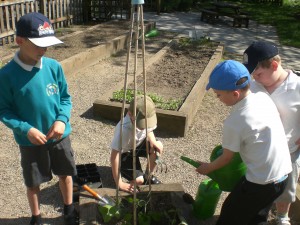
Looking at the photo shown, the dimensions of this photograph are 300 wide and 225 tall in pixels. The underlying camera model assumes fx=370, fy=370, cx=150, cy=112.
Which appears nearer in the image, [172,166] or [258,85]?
[258,85]

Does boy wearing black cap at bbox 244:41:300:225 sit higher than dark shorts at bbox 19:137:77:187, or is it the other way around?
boy wearing black cap at bbox 244:41:300:225

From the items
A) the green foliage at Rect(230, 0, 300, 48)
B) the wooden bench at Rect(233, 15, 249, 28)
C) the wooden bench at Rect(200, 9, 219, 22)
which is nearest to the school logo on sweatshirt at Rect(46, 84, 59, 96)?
the green foliage at Rect(230, 0, 300, 48)

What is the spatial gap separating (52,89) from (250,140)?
1.33m

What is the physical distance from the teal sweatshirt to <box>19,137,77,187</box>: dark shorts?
10cm

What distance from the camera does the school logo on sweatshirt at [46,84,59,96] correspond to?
8.07ft

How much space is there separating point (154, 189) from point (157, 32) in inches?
328

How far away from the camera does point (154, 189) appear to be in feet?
9.12

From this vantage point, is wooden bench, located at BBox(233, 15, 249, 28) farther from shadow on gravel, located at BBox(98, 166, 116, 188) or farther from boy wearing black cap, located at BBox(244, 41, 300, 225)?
boy wearing black cap, located at BBox(244, 41, 300, 225)

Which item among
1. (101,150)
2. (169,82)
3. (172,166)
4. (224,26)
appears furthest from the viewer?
(224,26)

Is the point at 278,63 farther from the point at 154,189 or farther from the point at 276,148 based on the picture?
the point at 154,189

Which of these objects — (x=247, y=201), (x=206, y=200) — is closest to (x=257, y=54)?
(x=247, y=201)

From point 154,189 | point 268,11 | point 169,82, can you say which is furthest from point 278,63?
point 268,11

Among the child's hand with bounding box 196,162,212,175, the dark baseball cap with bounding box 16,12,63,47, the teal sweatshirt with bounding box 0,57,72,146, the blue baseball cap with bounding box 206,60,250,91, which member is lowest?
the child's hand with bounding box 196,162,212,175

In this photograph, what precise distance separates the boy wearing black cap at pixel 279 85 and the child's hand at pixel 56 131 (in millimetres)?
1288
